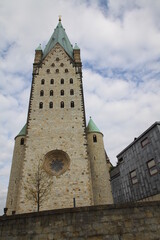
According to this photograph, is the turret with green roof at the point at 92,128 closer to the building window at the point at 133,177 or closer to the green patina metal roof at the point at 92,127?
the green patina metal roof at the point at 92,127

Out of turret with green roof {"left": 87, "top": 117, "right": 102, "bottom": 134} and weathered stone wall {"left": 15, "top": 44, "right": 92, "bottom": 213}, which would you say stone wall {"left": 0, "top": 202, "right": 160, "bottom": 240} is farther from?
turret with green roof {"left": 87, "top": 117, "right": 102, "bottom": 134}

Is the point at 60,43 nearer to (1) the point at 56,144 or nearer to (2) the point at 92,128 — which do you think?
(2) the point at 92,128

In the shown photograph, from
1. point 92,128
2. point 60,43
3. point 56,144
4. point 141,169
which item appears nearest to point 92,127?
point 92,128

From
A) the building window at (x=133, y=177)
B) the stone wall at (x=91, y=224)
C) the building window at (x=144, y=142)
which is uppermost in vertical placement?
the building window at (x=144, y=142)

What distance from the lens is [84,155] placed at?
25.9 m

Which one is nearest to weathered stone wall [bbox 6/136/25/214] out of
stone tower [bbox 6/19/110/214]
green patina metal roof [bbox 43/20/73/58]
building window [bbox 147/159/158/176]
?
stone tower [bbox 6/19/110/214]

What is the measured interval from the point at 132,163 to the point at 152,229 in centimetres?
1312

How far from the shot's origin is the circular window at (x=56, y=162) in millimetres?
25266

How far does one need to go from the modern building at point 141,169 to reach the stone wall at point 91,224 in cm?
937

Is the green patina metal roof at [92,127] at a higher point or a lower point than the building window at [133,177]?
higher

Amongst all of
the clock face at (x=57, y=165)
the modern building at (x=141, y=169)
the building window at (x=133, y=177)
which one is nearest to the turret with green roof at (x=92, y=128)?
the modern building at (x=141, y=169)

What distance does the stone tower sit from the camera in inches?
907

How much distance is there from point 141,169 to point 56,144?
12657 mm

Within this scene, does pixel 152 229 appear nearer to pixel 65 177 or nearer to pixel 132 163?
pixel 132 163
